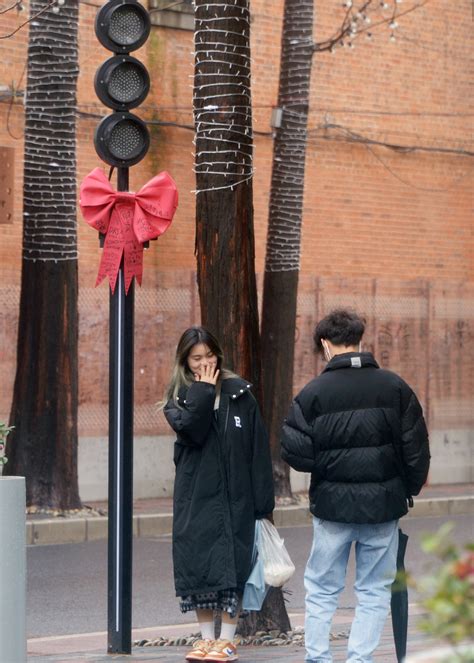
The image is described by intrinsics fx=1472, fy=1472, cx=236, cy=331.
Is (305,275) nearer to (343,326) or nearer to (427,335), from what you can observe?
(427,335)

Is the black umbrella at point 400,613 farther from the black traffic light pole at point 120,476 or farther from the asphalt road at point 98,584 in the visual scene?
the asphalt road at point 98,584

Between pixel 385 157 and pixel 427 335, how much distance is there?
2.67 m

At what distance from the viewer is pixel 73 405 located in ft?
50.8

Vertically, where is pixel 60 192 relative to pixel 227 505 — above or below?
above

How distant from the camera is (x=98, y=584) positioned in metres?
11.9

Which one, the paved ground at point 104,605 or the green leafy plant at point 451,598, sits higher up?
the green leafy plant at point 451,598

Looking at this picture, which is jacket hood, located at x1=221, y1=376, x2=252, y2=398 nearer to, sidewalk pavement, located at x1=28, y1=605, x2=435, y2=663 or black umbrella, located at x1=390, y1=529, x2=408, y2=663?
black umbrella, located at x1=390, y1=529, x2=408, y2=663

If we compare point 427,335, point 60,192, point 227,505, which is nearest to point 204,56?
point 227,505

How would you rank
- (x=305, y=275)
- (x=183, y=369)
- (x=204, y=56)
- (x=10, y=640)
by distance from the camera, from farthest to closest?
1. (x=305, y=275)
2. (x=204, y=56)
3. (x=183, y=369)
4. (x=10, y=640)

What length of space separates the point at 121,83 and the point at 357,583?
3.07 metres

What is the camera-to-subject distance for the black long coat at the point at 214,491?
23.6 ft

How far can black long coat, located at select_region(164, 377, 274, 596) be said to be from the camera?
7195mm

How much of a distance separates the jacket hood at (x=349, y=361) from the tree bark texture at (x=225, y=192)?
1.74 meters

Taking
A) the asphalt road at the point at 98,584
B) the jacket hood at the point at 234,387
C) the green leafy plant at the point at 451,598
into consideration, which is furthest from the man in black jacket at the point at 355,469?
the green leafy plant at the point at 451,598
